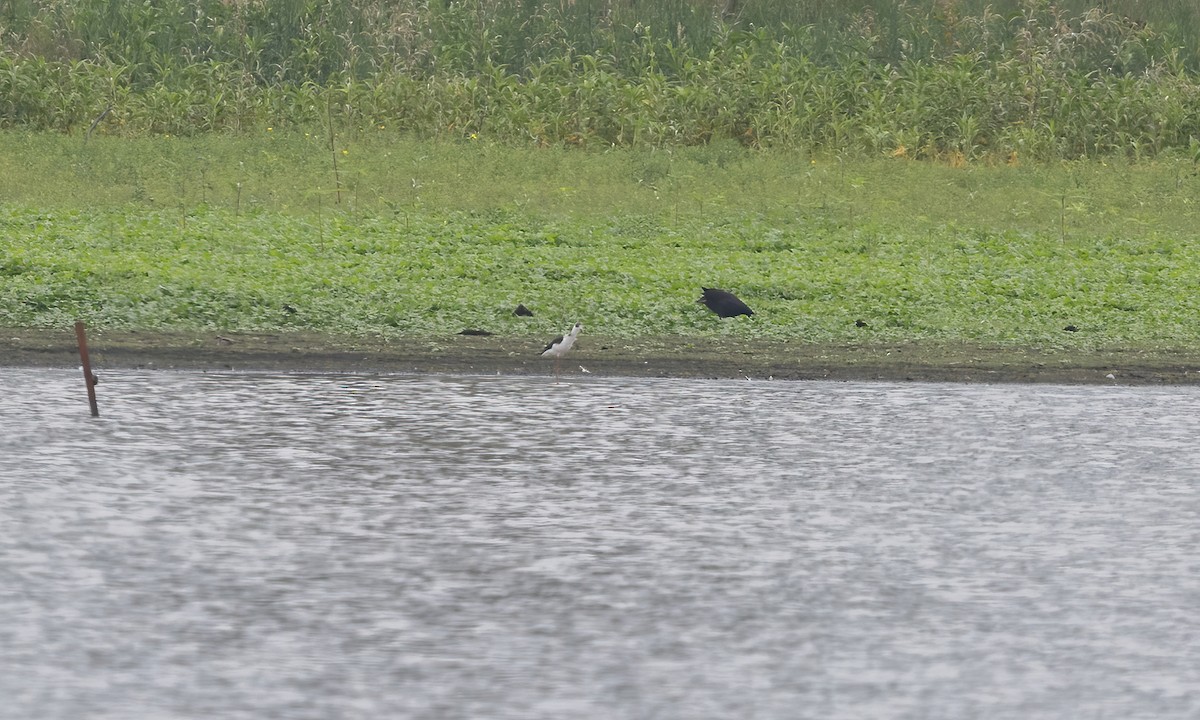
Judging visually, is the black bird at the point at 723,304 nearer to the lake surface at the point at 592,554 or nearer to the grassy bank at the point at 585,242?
the grassy bank at the point at 585,242

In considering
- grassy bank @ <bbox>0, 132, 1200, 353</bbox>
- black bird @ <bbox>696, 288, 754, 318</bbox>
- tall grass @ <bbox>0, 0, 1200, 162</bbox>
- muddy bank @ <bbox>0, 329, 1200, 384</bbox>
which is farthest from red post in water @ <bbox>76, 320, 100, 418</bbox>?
tall grass @ <bbox>0, 0, 1200, 162</bbox>

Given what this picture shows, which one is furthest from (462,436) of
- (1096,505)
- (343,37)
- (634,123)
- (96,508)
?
(343,37)

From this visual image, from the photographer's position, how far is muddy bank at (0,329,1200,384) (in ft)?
42.2

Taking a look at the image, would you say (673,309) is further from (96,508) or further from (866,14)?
(866,14)

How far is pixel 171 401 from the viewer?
11422mm

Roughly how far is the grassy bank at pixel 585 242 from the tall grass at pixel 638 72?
98cm

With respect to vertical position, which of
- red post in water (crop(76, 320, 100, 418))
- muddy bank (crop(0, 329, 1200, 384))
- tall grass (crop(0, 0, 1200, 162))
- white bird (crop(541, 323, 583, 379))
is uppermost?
tall grass (crop(0, 0, 1200, 162))

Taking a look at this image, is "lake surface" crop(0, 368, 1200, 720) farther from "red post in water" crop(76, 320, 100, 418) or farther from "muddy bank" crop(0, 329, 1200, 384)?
"muddy bank" crop(0, 329, 1200, 384)

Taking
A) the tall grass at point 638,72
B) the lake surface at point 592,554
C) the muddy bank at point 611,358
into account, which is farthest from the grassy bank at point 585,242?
the lake surface at point 592,554

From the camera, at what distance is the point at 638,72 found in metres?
25.5

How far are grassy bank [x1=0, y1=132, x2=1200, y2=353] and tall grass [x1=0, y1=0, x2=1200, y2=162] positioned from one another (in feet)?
3.23

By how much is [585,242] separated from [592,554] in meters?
9.70

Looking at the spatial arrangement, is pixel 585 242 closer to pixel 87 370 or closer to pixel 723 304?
pixel 723 304


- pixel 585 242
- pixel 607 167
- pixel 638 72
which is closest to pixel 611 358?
pixel 585 242
